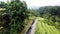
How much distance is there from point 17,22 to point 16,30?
32 centimetres

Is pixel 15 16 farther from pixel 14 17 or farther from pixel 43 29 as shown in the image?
pixel 43 29

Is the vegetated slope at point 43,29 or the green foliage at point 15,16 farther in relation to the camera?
the vegetated slope at point 43,29

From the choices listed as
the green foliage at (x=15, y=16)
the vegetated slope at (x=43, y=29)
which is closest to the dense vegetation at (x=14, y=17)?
the green foliage at (x=15, y=16)

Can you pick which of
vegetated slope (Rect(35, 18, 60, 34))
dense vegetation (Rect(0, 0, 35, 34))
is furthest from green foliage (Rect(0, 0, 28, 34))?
vegetated slope (Rect(35, 18, 60, 34))

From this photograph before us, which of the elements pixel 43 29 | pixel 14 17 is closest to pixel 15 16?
pixel 14 17

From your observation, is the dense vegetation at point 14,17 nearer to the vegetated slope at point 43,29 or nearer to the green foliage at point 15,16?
the green foliage at point 15,16

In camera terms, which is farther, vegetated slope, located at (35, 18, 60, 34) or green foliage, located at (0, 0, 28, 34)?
vegetated slope, located at (35, 18, 60, 34)

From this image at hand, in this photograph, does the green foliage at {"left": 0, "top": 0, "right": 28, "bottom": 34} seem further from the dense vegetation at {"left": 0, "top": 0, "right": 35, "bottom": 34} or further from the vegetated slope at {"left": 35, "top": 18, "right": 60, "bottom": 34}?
the vegetated slope at {"left": 35, "top": 18, "right": 60, "bottom": 34}

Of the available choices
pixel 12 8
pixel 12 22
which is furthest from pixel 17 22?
pixel 12 8

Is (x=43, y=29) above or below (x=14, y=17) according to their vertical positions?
below

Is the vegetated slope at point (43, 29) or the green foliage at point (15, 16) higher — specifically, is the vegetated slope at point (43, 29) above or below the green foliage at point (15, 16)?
below

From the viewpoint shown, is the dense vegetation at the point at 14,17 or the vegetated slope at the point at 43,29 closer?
the dense vegetation at the point at 14,17

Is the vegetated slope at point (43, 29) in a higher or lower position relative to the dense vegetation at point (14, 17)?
lower

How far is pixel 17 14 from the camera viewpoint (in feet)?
17.6
